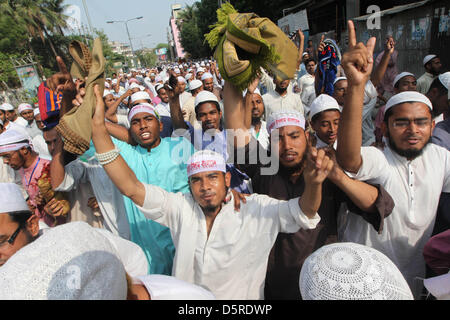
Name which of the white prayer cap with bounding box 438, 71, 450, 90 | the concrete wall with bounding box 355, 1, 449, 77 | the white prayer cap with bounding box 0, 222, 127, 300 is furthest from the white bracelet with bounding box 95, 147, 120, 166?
the concrete wall with bounding box 355, 1, 449, 77

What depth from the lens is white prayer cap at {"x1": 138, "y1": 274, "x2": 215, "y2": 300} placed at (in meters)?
1.21

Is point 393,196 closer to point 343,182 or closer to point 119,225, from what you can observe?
point 343,182

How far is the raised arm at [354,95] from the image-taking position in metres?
1.54

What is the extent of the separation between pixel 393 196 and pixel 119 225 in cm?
246

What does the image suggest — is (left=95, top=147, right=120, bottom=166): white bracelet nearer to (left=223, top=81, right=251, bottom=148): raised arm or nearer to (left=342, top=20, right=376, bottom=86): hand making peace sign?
(left=223, top=81, right=251, bottom=148): raised arm

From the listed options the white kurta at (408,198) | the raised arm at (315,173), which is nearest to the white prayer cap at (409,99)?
the white kurta at (408,198)

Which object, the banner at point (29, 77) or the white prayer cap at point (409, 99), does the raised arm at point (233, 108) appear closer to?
the white prayer cap at point (409, 99)

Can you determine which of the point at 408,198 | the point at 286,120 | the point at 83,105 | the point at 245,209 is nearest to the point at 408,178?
the point at 408,198

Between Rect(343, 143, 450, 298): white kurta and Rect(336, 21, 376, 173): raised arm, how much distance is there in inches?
8.0

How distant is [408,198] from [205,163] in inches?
55.4

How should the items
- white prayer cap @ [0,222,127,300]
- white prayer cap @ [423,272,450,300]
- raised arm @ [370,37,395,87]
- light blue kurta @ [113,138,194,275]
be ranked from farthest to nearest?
raised arm @ [370,37,395,87], light blue kurta @ [113,138,194,275], white prayer cap @ [423,272,450,300], white prayer cap @ [0,222,127,300]

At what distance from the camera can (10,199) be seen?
180 centimetres

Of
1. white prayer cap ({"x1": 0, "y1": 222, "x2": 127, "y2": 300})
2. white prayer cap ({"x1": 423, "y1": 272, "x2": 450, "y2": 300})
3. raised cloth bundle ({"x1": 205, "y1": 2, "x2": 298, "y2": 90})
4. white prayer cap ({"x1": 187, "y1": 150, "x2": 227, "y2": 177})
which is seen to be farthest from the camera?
white prayer cap ({"x1": 187, "y1": 150, "x2": 227, "y2": 177})

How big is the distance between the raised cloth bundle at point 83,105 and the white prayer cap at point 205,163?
0.72 m
